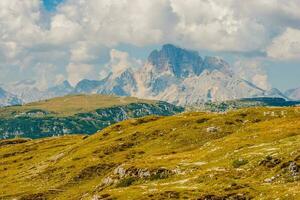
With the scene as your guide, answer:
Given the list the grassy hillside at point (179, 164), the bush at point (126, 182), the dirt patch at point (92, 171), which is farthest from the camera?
the dirt patch at point (92, 171)

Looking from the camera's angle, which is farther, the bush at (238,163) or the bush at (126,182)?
the bush at (126,182)

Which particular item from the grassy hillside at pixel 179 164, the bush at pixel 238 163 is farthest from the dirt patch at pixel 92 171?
the bush at pixel 238 163

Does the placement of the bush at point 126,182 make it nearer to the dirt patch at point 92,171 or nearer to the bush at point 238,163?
the bush at point 238,163

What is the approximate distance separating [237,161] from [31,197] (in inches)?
2124

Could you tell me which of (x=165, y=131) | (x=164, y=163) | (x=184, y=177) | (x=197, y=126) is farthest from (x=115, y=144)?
(x=184, y=177)

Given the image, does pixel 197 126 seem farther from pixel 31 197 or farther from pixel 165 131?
pixel 31 197

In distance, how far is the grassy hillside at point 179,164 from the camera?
2356 inches

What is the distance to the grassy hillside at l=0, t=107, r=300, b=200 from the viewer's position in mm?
59844

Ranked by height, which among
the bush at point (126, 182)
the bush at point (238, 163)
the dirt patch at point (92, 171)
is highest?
the bush at point (238, 163)

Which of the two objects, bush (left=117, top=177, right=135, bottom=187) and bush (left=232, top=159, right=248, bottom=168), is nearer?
bush (left=232, top=159, right=248, bottom=168)

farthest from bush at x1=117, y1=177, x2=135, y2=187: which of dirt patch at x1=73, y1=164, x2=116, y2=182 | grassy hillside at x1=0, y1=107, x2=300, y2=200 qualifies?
dirt patch at x1=73, y1=164, x2=116, y2=182

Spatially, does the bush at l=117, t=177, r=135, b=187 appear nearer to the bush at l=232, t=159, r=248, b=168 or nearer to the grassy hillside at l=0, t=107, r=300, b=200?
the grassy hillside at l=0, t=107, r=300, b=200

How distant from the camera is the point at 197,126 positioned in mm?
129000

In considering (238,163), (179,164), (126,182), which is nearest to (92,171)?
(126,182)
